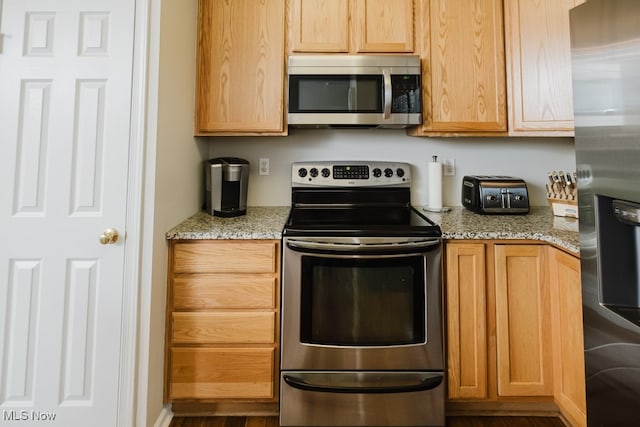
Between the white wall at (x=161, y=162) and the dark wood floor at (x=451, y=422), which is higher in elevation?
the white wall at (x=161, y=162)

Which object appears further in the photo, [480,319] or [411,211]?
[411,211]

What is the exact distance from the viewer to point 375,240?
1.48 meters

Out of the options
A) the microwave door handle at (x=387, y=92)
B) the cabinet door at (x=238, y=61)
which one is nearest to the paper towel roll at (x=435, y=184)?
the microwave door handle at (x=387, y=92)

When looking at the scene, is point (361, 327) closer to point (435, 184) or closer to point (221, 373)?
point (221, 373)

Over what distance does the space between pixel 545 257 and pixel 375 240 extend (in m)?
0.78

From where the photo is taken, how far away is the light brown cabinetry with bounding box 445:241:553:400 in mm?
1531

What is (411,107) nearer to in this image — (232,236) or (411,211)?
(411,211)

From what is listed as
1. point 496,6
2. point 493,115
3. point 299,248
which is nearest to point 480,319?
point 299,248

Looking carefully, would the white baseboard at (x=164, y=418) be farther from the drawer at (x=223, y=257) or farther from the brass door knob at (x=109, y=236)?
the brass door knob at (x=109, y=236)

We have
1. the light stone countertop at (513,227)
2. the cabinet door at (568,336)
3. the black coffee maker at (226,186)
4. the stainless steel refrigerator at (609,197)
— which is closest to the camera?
the stainless steel refrigerator at (609,197)

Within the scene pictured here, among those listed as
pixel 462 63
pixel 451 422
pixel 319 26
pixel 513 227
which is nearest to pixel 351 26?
pixel 319 26

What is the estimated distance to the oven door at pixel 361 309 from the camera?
4.91 ft

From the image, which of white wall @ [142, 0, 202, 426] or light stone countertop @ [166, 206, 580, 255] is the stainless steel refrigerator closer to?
light stone countertop @ [166, 206, 580, 255]

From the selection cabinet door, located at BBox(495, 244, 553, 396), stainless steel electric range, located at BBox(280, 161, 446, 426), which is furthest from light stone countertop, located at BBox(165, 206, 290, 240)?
cabinet door, located at BBox(495, 244, 553, 396)
